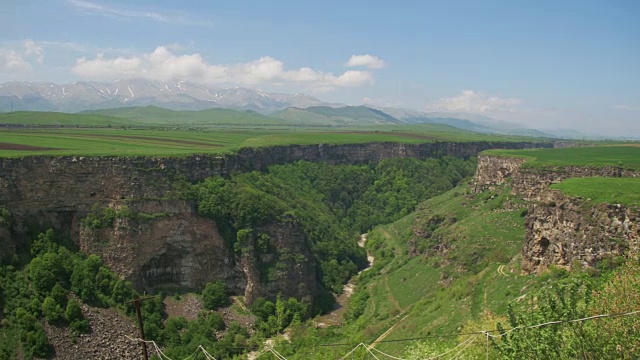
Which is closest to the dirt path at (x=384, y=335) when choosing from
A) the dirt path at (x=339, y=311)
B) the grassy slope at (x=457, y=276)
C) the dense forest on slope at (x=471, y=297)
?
the dense forest on slope at (x=471, y=297)

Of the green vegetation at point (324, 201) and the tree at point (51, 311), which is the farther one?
the green vegetation at point (324, 201)

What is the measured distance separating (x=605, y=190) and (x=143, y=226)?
2117 inches

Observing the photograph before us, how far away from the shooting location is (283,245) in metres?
80.2

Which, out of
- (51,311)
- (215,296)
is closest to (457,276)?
(215,296)

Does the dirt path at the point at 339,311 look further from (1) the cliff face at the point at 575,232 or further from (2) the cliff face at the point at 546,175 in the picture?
(1) the cliff face at the point at 575,232

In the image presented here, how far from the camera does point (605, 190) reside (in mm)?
46750

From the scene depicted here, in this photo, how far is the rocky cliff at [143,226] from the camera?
68812mm

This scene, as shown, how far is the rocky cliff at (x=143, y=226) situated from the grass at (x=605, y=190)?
133ft

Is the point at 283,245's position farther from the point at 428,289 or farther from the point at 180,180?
the point at 428,289

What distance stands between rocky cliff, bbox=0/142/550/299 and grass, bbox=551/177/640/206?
4053 cm

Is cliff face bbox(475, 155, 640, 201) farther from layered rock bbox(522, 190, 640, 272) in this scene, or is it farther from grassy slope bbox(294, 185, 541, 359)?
layered rock bbox(522, 190, 640, 272)

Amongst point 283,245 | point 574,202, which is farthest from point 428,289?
point 574,202

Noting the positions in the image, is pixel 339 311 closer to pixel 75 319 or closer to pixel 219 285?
pixel 219 285

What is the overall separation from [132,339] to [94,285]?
9713 mm
